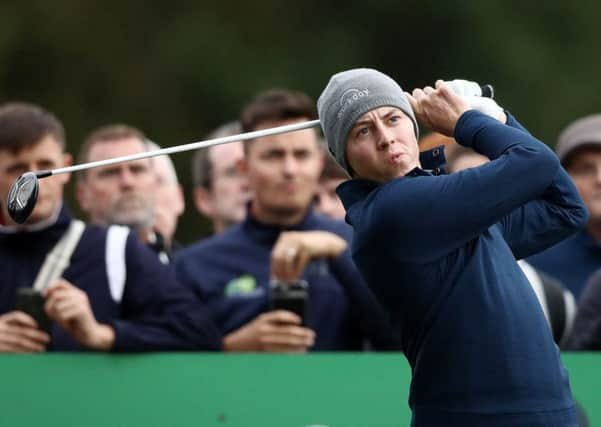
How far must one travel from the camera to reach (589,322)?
22.7 feet

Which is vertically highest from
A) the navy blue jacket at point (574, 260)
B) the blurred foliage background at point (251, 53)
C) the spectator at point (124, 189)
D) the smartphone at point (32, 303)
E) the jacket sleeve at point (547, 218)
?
the blurred foliage background at point (251, 53)

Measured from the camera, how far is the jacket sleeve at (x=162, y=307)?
6.90 metres

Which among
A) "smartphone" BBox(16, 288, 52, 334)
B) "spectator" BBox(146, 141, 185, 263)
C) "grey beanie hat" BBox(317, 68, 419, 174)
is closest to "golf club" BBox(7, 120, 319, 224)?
"grey beanie hat" BBox(317, 68, 419, 174)

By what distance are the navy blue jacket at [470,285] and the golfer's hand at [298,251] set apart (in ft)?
5.22

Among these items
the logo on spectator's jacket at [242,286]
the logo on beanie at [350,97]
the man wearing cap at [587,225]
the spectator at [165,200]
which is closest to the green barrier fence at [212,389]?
the logo on spectator's jacket at [242,286]

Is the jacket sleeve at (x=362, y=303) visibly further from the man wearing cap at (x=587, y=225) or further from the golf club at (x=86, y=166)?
the golf club at (x=86, y=166)

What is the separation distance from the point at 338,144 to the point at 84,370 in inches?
69.1

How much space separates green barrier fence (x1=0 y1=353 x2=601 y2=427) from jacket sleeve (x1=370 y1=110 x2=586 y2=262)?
159 cm

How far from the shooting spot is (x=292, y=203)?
750cm

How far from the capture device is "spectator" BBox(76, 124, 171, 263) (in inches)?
313

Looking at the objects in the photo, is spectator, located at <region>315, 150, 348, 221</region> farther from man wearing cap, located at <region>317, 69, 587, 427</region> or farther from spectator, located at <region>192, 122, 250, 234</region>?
man wearing cap, located at <region>317, 69, 587, 427</region>

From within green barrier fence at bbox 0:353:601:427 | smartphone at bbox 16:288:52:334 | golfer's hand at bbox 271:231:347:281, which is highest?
golfer's hand at bbox 271:231:347:281

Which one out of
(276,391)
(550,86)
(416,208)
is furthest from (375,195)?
(550,86)

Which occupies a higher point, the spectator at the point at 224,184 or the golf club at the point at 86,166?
the spectator at the point at 224,184
